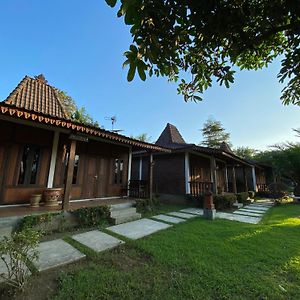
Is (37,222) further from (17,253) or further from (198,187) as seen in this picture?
(198,187)

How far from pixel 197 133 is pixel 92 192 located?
30.5 metres

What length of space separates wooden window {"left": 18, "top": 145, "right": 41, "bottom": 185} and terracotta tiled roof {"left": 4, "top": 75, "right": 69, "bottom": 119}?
1698 millimetres

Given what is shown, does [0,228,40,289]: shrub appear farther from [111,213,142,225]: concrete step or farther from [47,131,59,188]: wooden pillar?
[47,131,59,188]: wooden pillar

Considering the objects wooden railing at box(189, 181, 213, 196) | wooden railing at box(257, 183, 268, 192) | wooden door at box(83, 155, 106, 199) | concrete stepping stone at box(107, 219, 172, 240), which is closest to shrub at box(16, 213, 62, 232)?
concrete stepping stone at box(107, 219, 172, 240)

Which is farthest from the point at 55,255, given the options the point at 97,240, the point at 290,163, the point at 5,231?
the point at 290,163

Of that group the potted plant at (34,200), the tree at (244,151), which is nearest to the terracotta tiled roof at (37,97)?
the potted plant at (34,200)

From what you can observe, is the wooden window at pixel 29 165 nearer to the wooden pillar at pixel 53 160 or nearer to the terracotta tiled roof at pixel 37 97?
the wooden pillar at pixel 53 160

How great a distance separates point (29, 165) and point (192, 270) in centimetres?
587

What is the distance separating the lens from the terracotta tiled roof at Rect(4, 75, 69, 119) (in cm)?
739

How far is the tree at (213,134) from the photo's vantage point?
1310 inches

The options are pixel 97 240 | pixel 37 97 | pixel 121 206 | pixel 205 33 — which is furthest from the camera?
pixel 37 97

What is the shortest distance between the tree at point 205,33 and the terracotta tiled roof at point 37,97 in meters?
6.21

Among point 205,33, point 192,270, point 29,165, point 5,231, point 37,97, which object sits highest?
point 37,97

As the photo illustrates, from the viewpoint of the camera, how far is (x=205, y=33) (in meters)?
2.09
